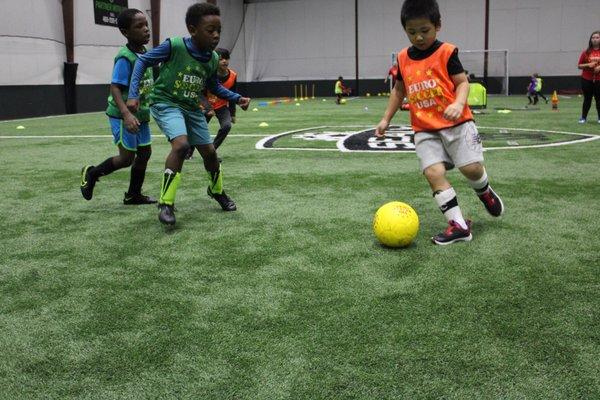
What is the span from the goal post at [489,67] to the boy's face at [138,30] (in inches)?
1153

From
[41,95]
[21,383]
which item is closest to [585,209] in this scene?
[21,383]

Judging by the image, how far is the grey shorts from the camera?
14.0ft

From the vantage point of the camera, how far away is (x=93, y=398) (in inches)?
84.4

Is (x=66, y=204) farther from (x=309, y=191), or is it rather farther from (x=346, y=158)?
(x=346, y=158)

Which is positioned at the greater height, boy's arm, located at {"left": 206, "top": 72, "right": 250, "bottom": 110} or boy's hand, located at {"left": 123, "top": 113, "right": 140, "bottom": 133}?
boy's arm, located at {"left": 206, "top": 72, "right": 250, "bottom": 110}

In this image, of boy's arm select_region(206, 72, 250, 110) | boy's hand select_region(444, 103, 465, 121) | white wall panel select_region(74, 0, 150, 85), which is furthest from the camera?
white wall panel select_region(74, 0, 150, 85)

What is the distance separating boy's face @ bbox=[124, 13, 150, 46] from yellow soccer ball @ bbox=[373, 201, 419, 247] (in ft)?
9.60

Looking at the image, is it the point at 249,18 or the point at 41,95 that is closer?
the point at 41,95

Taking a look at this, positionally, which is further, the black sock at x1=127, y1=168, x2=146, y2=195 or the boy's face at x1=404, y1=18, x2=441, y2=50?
the black sock at x1=127, y1=168, x2=146, y2=195

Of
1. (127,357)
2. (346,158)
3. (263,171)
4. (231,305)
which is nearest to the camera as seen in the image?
(127,357)

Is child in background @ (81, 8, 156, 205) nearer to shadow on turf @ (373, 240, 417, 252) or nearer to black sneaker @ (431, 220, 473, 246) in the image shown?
shadow on turf @ (373, 240, 417, 252)

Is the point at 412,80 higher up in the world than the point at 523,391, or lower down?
higher up

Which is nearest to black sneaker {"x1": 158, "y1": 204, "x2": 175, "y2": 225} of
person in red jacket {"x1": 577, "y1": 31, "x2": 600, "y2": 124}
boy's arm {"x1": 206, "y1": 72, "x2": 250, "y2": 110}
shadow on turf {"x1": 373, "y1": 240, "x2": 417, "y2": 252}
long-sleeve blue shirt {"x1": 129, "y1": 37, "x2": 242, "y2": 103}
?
long-sleeve blue shirt {"x1": 129, "y1": 37, "x2": 242, "y2": 103}

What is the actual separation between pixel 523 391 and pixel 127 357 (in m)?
1.59
